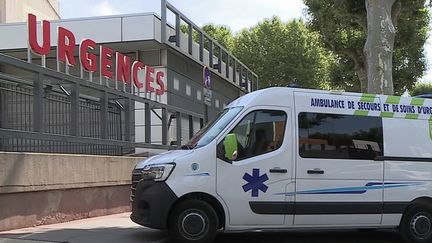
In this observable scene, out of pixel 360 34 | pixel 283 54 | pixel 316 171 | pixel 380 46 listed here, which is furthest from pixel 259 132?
pixel 283 54

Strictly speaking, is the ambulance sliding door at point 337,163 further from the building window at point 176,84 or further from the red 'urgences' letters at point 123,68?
the building window at point 176,84

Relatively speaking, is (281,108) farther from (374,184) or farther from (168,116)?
(168,116)

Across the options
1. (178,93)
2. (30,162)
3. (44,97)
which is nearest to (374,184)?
(30,162)

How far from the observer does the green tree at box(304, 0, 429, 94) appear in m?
19.2

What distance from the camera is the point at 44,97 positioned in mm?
10562

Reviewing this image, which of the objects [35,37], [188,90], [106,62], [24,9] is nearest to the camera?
[35,37]

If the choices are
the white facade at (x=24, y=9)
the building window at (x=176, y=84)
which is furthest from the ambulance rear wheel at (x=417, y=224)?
the white facade at (x=24, y=9)

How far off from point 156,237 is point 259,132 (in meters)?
2.21

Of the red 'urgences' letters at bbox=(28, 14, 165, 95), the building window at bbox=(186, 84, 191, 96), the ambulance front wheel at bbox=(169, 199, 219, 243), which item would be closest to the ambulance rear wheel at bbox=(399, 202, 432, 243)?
the ambulance front wheel at bbox=(169, 199, 219, 243)

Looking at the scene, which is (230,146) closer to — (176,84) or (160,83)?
(160,83)

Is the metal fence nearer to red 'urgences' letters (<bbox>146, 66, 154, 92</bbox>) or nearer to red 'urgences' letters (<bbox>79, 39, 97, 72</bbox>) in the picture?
red 'urgences' letters (<bbox>79, 39, 97, 72</bbox>)

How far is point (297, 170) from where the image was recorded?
812 cm

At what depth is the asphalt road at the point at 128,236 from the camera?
8151mm

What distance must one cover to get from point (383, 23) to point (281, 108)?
791 centimetres
